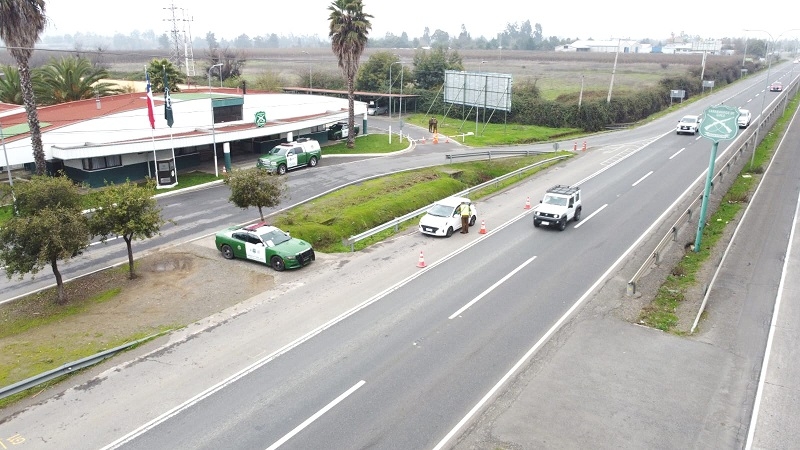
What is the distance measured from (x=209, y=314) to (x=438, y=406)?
9052 millimetres

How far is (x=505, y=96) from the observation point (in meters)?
56.2

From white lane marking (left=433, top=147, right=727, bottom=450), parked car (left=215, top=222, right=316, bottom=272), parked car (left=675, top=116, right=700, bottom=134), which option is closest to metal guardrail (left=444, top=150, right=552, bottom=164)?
parked car (left=675, top=116, right=700, bottom=134)

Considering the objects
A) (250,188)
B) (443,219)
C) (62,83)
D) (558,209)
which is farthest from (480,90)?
(250,188)

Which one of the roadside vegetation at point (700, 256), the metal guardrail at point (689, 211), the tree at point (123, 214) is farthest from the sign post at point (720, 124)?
the tree at point (123, 214)

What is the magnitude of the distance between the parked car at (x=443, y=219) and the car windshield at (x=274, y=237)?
646 cm

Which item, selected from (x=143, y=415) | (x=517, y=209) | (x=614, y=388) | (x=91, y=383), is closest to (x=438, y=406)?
(x=614, y=388)

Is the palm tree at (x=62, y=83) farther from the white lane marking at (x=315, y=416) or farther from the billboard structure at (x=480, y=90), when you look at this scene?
the white lane marking at (x=315, y=416)

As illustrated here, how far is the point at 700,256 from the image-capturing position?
23.3 metres

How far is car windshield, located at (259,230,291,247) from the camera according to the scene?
22922mm

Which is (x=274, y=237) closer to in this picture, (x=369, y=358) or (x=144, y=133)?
(x=369, y=358)

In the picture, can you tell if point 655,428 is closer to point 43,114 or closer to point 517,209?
point 517,209

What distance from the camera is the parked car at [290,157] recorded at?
39469mm

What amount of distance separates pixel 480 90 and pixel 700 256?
3965cm

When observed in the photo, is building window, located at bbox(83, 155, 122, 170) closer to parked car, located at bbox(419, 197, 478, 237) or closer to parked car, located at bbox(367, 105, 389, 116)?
parked car, located at bbox(419, 197, 478, 237)
